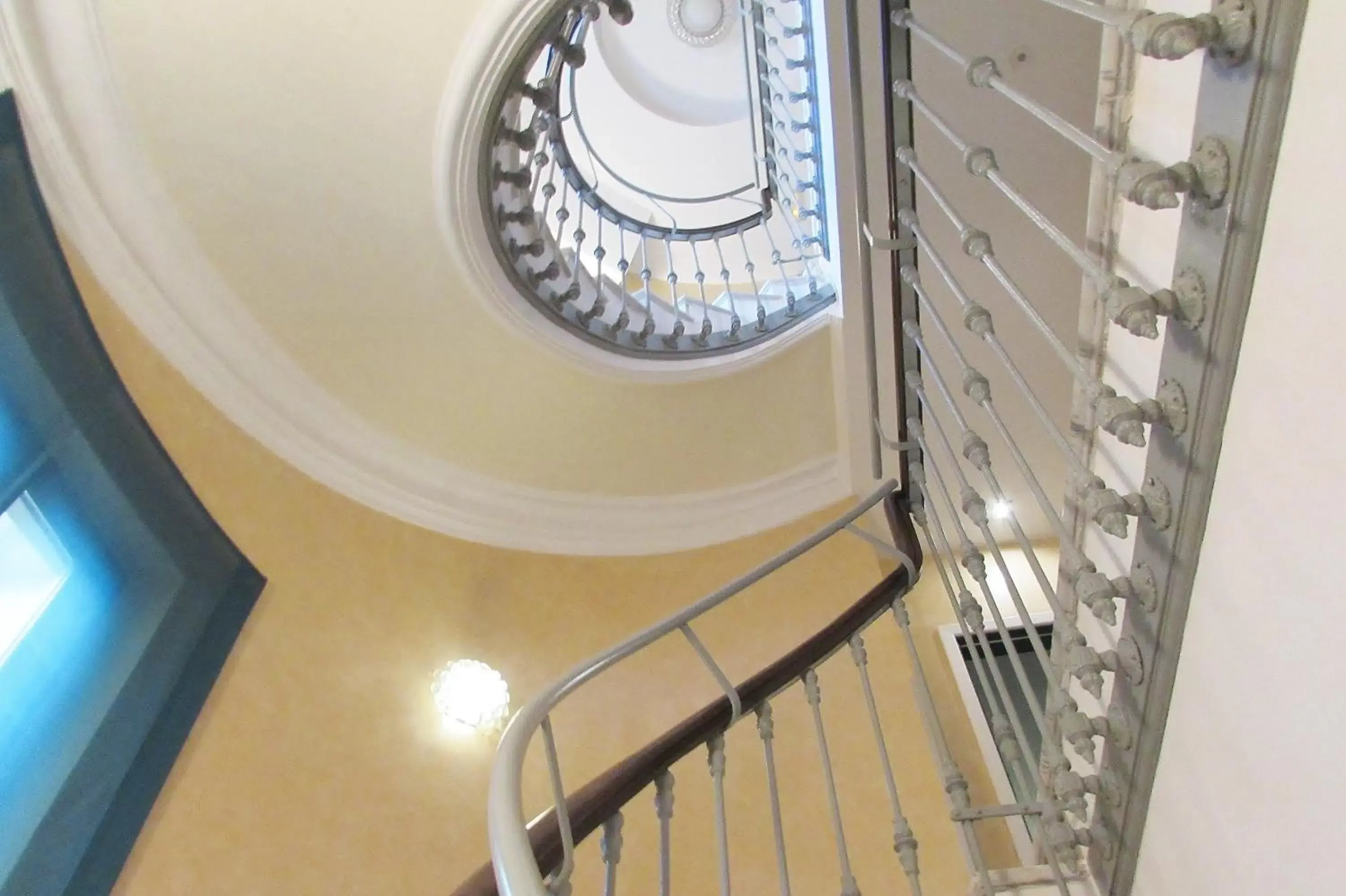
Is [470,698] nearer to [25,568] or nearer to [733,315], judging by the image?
[25,568]

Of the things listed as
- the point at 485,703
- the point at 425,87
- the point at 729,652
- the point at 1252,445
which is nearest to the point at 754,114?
the point at 425,87

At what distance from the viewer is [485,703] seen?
129 inches

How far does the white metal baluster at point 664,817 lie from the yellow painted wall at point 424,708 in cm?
182

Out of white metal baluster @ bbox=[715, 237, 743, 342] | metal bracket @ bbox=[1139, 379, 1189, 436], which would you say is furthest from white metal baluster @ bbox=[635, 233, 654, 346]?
metal bracket @ bbox=[1139, 379, 1189, 436]

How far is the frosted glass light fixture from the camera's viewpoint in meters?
3.25

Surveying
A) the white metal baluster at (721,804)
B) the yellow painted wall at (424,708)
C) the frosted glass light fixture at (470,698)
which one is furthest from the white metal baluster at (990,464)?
the frosted glass light fixture at (470,698)

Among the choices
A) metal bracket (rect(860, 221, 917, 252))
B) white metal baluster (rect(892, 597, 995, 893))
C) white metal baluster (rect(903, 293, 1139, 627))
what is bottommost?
white metal baluster (rect(892, 597, 995, 893))

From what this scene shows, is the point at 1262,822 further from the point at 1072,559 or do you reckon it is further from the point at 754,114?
the point at 754,114

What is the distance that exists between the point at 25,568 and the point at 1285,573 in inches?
122

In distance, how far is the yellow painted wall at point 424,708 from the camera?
2756mm

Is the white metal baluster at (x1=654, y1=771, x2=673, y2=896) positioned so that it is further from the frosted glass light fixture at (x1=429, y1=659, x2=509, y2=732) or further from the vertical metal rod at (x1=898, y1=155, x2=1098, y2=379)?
the frosted glass light fixture at (x1=429, y1=659, x2=509, y2=732)

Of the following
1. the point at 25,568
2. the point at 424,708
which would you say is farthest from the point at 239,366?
the point at 424,708

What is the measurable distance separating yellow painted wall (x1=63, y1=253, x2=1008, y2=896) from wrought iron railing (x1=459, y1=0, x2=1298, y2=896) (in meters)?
1.46

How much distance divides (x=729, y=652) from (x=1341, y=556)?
2.89 m
